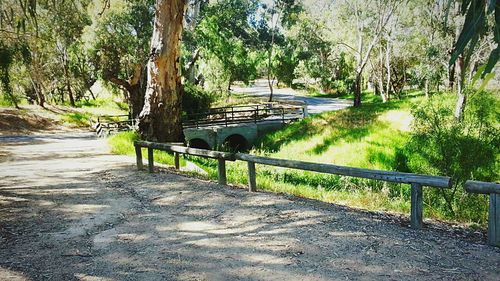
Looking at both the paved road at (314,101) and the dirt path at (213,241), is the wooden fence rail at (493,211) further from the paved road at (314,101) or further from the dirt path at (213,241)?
the paved road at (314,101)

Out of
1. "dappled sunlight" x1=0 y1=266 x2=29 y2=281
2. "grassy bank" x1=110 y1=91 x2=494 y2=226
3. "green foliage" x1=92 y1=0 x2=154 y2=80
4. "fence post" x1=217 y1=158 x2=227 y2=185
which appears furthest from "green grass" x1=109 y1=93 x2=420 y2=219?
"green foliage" x1=92 y1=0 x2=154 y2=80

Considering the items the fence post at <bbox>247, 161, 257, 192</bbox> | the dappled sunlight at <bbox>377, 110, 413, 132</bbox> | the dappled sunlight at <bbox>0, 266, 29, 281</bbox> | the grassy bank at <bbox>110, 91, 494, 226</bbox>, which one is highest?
the fence post at <bbox>247, 161, 257, 192</bbox>

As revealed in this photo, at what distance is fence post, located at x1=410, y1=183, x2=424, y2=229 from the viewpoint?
489 centimetres

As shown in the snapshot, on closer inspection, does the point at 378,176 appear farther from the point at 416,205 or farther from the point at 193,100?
the point at 193,100

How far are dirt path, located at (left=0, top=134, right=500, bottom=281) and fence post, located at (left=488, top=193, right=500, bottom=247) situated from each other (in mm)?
132

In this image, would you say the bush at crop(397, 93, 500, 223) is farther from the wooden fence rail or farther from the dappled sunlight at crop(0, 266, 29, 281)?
the dappled sunlight at crop(0, 266, 29, 281)

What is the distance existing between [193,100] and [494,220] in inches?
1061

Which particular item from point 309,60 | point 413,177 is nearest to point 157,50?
point 413,177

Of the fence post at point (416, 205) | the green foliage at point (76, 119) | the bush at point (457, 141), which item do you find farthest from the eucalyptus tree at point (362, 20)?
the fence post at point (416, 205)

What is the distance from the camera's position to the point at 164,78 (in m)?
13.5

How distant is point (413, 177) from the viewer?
4914mm

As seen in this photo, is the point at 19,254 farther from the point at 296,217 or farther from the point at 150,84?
the point at 150,84

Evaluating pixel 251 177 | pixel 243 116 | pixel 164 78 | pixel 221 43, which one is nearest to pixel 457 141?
pixel 251 177

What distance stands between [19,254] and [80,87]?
40.9 metres
